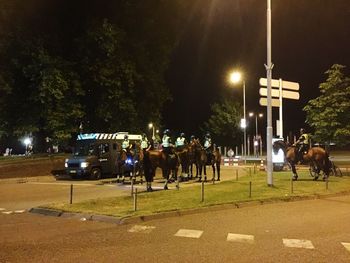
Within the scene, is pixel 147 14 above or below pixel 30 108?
above

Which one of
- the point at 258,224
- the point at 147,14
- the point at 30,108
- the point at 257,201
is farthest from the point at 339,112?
the point at 258,224

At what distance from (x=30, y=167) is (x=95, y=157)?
547cm

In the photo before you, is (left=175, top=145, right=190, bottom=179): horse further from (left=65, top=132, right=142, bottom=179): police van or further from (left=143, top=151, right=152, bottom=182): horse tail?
(left=65, top=132, right=142, bottom=179): police van

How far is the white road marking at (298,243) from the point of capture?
9.82 meters

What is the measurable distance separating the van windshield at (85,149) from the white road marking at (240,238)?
1974cm

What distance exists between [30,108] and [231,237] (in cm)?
2695

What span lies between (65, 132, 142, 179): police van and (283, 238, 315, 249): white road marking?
1908cm

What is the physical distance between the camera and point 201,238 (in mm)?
10602

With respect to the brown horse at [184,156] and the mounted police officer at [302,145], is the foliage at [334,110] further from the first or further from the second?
the brown horse at [184,156]

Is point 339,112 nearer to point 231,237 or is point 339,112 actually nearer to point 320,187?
point 320,187

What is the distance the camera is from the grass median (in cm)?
1417

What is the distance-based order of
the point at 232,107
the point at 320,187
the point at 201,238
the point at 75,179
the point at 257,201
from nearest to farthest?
the point at 201,238, the point at 257,201, the point at 320,187, the point at 75,179, the point at 232,107

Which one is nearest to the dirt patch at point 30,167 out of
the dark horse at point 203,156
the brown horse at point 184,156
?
the brown horse at point 184,156

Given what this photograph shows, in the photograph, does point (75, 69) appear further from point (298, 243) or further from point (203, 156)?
point (298, 243)
